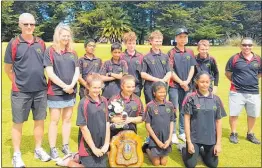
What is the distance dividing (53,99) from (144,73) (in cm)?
Answer: 157

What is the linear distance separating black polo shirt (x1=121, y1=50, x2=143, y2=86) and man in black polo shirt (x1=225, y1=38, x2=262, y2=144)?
1.71 metres

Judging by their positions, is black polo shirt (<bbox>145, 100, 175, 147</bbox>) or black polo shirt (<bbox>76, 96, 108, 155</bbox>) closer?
black polo shirt (<bbox>76, 96, 108, 155</bbox>)

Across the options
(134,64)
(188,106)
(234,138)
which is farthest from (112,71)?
(234,138)

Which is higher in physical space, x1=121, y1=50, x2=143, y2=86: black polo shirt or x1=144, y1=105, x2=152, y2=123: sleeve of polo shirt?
x1=121, y1=50, x2=143, y2=86: black polo shirt

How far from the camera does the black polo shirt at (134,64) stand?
561 centimetres

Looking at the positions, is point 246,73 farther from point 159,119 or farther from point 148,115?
point 148,115

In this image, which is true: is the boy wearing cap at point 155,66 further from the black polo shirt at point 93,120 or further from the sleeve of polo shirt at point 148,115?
the black polo shirt at point 93,120

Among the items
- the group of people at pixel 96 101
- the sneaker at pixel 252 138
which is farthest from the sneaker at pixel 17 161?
the sneaker at pixel 252 138

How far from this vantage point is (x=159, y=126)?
4766 millimetres

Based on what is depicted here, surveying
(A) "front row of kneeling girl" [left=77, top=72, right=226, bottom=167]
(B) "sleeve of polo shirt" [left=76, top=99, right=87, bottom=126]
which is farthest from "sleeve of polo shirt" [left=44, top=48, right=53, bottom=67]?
(A) "front row of kneeling girl" [left=77, top=72, right=226, bottom=167]

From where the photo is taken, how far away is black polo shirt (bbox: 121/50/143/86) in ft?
18.4

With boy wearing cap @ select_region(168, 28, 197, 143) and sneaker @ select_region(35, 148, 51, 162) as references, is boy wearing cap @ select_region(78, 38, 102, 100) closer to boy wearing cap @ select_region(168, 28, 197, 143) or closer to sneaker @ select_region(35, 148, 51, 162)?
sneaker @ select_region(35, 148, 51, 162)

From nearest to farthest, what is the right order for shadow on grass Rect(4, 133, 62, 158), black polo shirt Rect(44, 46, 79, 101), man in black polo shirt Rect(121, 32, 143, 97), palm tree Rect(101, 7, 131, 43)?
black polo shirt Rect(44, 46, 79, 101) → shadow on grass Rect(4, 133, 62, 158) → man in black polo shirt Rect(121, 32, 143, 97) → palm tree Rect(101, 7, 131, 43)

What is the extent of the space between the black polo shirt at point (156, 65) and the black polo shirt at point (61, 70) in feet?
4.21
